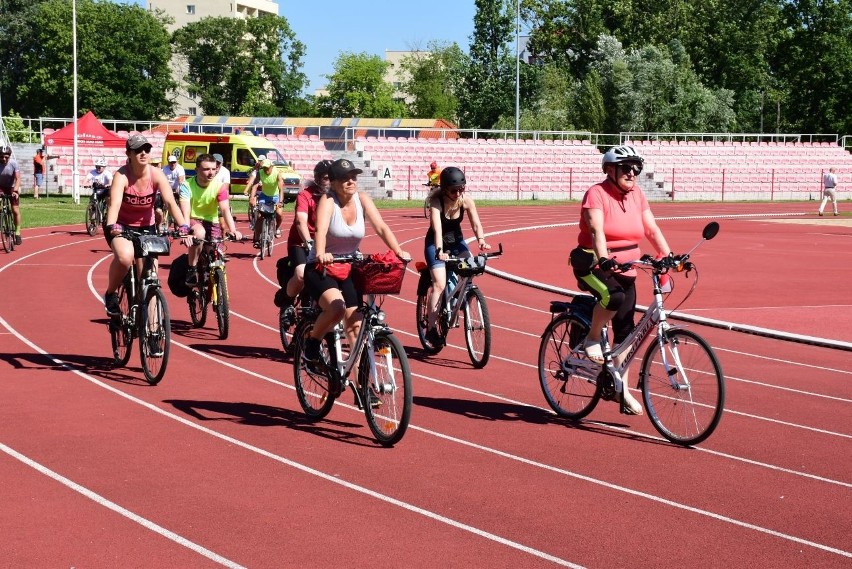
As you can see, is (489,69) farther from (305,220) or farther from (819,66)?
(305,220)

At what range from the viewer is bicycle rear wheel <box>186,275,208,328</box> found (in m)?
13.2

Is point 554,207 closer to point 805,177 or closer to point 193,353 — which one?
point 805,177

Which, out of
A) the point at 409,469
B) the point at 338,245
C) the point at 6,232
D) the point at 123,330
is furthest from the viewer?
the point at 6,232

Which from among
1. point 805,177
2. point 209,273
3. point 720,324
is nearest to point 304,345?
point 209,273

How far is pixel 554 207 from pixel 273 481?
38.0 metres

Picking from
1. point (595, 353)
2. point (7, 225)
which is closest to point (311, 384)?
point (595, 353)

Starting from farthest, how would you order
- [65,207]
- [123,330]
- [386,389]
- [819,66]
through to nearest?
[819,66] < [65,207] < [123,330] < [386,389]

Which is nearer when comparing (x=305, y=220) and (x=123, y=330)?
(x=305, y=220)

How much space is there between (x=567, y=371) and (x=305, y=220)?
2.56 meters

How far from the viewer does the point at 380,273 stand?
7762 mm

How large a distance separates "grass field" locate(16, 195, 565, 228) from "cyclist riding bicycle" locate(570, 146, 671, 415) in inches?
899

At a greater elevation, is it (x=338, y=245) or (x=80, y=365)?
(x=338, y=245)

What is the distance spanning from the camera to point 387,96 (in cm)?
11094

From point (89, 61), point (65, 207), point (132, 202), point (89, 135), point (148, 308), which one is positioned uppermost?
point (89, 61)
